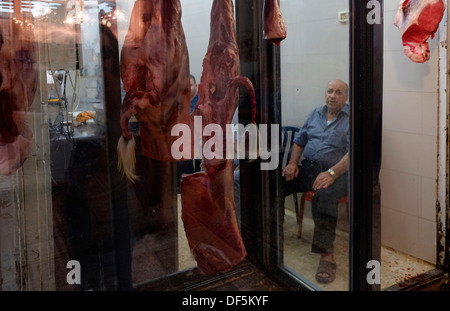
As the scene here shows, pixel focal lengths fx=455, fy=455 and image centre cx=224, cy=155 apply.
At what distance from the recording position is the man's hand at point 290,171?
192 centimetres

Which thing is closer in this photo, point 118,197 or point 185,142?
point 185,142

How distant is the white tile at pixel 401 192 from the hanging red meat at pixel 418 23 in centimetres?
76

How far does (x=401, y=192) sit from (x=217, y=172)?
1.75 m

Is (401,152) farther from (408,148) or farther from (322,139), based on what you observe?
(322,139)

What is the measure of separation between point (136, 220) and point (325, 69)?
3.21 ft

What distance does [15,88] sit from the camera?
125 cm

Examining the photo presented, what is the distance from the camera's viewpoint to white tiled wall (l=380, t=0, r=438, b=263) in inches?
102

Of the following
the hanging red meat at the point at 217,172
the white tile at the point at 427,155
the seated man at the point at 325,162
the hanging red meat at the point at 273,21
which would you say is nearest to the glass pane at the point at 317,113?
the seated man at the point at 325,162

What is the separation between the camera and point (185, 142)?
1.43 m

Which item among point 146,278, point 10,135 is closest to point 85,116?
point 10,135

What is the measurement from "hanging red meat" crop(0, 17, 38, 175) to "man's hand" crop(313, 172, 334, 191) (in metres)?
1.16

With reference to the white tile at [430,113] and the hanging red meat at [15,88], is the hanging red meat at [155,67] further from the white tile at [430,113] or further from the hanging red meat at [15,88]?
the white tile at [430,113]

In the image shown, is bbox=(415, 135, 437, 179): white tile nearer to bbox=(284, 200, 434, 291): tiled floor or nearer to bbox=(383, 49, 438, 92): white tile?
bbox=(383, 49, 438, 92): white tile

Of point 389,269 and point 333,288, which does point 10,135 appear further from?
point 389,269
